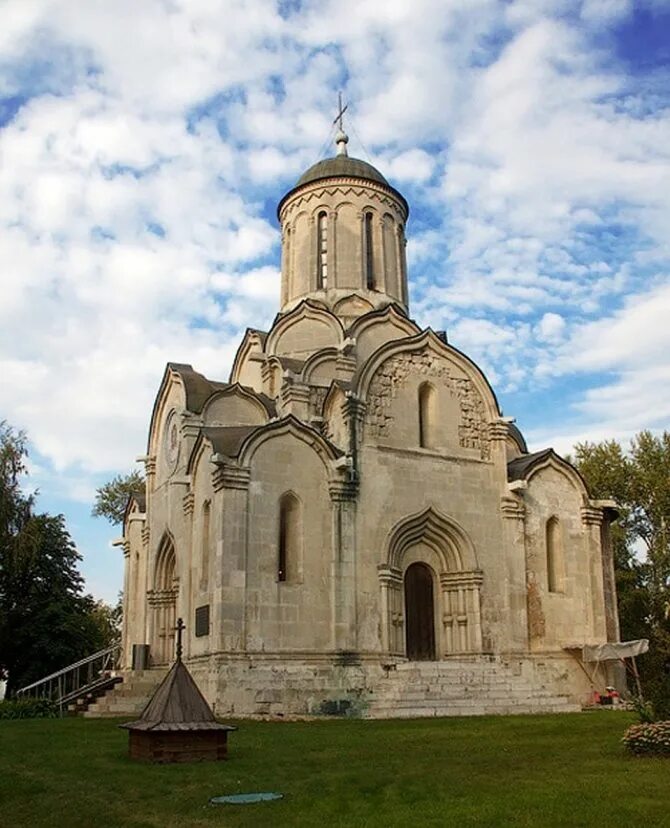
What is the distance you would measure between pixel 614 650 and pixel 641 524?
15.1m

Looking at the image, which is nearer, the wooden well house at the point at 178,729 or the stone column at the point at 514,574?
the wooden well house at the point at 178,729

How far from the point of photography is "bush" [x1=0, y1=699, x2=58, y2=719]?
2211 cm

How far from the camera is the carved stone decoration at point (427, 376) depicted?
22.9m

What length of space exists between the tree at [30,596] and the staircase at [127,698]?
28.9 feet

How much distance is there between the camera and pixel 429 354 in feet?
79.7

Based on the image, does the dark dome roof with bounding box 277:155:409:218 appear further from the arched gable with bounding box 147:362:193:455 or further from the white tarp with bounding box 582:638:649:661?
the white tarp with bounding box 582:638:649:661

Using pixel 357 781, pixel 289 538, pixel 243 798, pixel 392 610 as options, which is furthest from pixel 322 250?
pixel 243 798

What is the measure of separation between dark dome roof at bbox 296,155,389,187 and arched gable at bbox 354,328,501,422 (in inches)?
275

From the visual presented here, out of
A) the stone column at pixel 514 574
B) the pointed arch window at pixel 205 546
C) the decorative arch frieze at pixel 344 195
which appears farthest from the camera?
the decorative arch frieze at pixel 344 195

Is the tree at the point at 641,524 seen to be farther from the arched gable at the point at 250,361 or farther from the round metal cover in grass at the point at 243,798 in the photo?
the round metal cover in grass at the point at 243,798

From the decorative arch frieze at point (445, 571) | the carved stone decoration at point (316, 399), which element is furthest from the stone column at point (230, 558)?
the carved stone decoration at point (316, 399)

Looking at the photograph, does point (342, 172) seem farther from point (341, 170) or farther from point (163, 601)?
point (163, 601)

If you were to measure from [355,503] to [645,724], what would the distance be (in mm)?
10799

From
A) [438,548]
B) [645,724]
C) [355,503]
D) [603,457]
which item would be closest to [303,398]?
[355,503]
